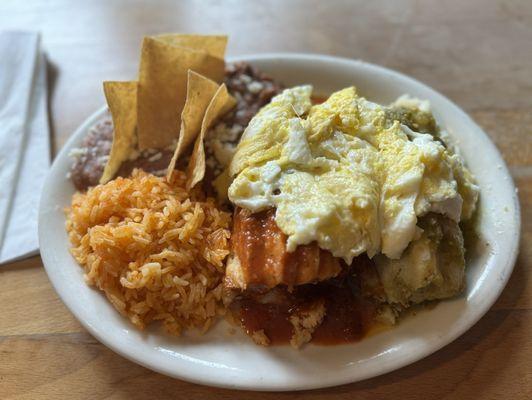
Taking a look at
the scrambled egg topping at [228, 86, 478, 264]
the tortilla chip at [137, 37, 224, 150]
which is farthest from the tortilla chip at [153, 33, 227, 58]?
the scrambled egg topping at [228, 86, 478, 264]

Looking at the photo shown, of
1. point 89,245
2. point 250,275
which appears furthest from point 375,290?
point 89,245

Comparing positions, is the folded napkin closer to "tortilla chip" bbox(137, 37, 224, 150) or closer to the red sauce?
"tortilla chip" bbox(137, 37, 224, 150)

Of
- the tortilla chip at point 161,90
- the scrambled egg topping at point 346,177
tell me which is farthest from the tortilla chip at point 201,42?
the scrambled egg topping at point 346,177

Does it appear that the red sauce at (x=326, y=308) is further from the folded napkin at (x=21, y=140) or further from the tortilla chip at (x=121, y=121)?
the folded napkin at (x=21, y=140)

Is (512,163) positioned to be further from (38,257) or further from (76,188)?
(38,257)

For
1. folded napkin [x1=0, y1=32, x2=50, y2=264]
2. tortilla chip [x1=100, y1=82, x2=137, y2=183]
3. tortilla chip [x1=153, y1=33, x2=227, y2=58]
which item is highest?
tortilla chip [x1=153, y1=33, x2=227, y2=58]

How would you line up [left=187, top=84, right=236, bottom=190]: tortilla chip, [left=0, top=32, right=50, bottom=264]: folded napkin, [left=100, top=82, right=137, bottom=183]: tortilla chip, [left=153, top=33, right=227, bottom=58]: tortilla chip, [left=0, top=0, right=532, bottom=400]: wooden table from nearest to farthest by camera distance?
[left=0, top=0, right=532, bottom=400]: wooden table → [left=187, top=84, right=236, bottom=190]: tortilla chip → [left=100, top=82, right=137, bottom=183]: tortilla chip → [left=0, top=32, right=50, bottom=264]: folded napkin → [left=153, top=33, right=227, bottom=58]: tortilla chip
